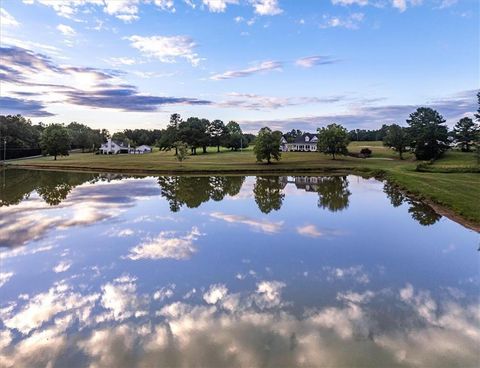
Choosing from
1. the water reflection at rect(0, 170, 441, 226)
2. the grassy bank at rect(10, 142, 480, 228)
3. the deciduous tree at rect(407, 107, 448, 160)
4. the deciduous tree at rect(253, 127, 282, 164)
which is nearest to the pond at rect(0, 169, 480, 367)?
the grassy bank at rect(10, 142, 480, 228)

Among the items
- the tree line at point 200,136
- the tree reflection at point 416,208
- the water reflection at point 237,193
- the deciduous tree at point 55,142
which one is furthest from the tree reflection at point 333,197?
the deciduous tree at point 55,142

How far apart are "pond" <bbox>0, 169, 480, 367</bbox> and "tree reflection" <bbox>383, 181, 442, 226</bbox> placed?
10.6 inches

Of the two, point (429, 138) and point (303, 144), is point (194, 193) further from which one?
point (303, 144)

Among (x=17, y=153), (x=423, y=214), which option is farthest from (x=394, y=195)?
(x=17, y=153)

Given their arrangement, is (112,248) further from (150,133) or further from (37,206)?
(150,133)

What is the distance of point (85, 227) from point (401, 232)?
1457 centimetres

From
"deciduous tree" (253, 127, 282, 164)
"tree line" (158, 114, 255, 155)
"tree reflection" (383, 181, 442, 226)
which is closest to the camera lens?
"tree reflection" (383, 181, 442, 226)

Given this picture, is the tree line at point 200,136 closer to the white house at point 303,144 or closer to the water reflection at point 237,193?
the white house at point 303,144

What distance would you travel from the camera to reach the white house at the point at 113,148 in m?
117

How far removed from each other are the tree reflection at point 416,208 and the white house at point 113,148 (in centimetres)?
10003

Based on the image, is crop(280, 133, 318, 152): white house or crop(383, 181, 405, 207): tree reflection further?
crop(280, 133, 318, 152): white house

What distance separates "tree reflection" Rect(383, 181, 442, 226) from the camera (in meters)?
19.8

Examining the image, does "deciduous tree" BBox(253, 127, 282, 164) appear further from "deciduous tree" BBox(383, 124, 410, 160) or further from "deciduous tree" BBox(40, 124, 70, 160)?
"deciduous tree" BBox(40, 124, 70, 160)

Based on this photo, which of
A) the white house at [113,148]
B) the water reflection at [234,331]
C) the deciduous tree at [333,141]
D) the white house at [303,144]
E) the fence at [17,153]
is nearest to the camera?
the water reflection at [234,331]
